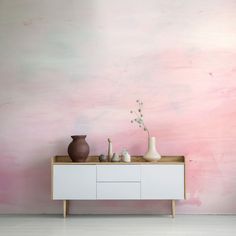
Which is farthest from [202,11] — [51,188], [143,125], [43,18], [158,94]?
[51,188]

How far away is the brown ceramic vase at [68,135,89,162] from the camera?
5777mm

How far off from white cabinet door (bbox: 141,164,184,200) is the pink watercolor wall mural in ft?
1.37

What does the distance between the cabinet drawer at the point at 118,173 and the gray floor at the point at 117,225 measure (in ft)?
1.49

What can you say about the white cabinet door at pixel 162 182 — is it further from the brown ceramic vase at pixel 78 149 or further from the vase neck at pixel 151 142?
the brown ceramic vase at pixel 78 149

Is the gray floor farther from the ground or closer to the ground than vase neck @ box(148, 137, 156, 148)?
closer to the ground

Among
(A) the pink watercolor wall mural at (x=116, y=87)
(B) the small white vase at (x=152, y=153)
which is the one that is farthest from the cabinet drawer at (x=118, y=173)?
(A) the pink watercolor wall mural at (x=116, y=87)

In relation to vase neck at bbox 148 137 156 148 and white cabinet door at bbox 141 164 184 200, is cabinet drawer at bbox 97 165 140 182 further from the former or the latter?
vase neck at bbox 148 137 156 148

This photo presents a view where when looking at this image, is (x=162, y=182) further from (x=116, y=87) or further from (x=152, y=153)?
(x=116, y=87)

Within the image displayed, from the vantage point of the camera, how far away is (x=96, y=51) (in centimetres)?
613

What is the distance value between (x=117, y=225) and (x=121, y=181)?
55cm

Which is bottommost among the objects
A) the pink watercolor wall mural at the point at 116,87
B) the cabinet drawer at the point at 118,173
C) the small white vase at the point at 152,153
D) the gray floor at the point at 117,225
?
the gray floor at the point at 117,225

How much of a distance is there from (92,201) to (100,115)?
1.02 meters

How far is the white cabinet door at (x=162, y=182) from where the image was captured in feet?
18.6

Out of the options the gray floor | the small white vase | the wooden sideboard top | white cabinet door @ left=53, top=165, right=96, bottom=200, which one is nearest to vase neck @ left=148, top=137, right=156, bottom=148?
the small white vase
